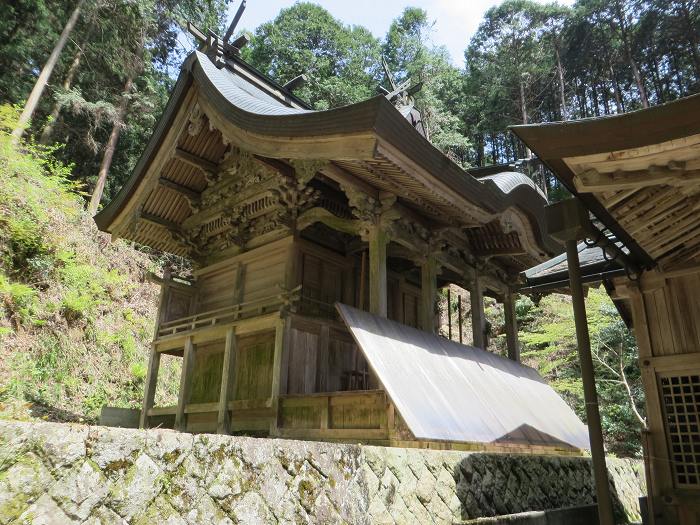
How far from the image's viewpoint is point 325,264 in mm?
9312

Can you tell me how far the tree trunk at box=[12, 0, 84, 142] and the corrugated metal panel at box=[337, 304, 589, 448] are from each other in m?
13.9

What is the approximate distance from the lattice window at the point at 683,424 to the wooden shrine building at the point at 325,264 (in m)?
1.91

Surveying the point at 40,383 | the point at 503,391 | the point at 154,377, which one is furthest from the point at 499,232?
the point at 40,383

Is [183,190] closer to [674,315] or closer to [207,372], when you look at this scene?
[207,372]

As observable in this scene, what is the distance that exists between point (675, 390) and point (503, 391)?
3117mm

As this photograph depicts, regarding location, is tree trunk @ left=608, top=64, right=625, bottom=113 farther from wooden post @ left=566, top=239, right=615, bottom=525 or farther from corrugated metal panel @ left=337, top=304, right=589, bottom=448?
wooden post @ left=566, top=239, right=615, bottom=525

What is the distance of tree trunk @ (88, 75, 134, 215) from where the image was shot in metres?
18.7

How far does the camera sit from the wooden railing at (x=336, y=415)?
6.08m

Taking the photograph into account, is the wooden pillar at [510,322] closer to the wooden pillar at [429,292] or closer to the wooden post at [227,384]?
the wooden pillar at [429,292]

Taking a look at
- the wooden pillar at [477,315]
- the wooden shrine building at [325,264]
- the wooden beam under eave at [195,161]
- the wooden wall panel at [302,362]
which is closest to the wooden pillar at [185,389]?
the wooden shrine building at [325,264]

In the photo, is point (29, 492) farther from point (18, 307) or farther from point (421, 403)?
point (18, 307)

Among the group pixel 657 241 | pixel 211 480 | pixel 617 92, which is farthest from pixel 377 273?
pixel 617 92

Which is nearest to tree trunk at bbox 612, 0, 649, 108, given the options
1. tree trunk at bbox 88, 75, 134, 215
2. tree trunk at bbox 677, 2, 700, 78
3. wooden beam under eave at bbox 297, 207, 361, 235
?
tree trunk at bbox 677, 2, 700, 78

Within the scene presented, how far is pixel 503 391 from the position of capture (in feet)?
26.3
